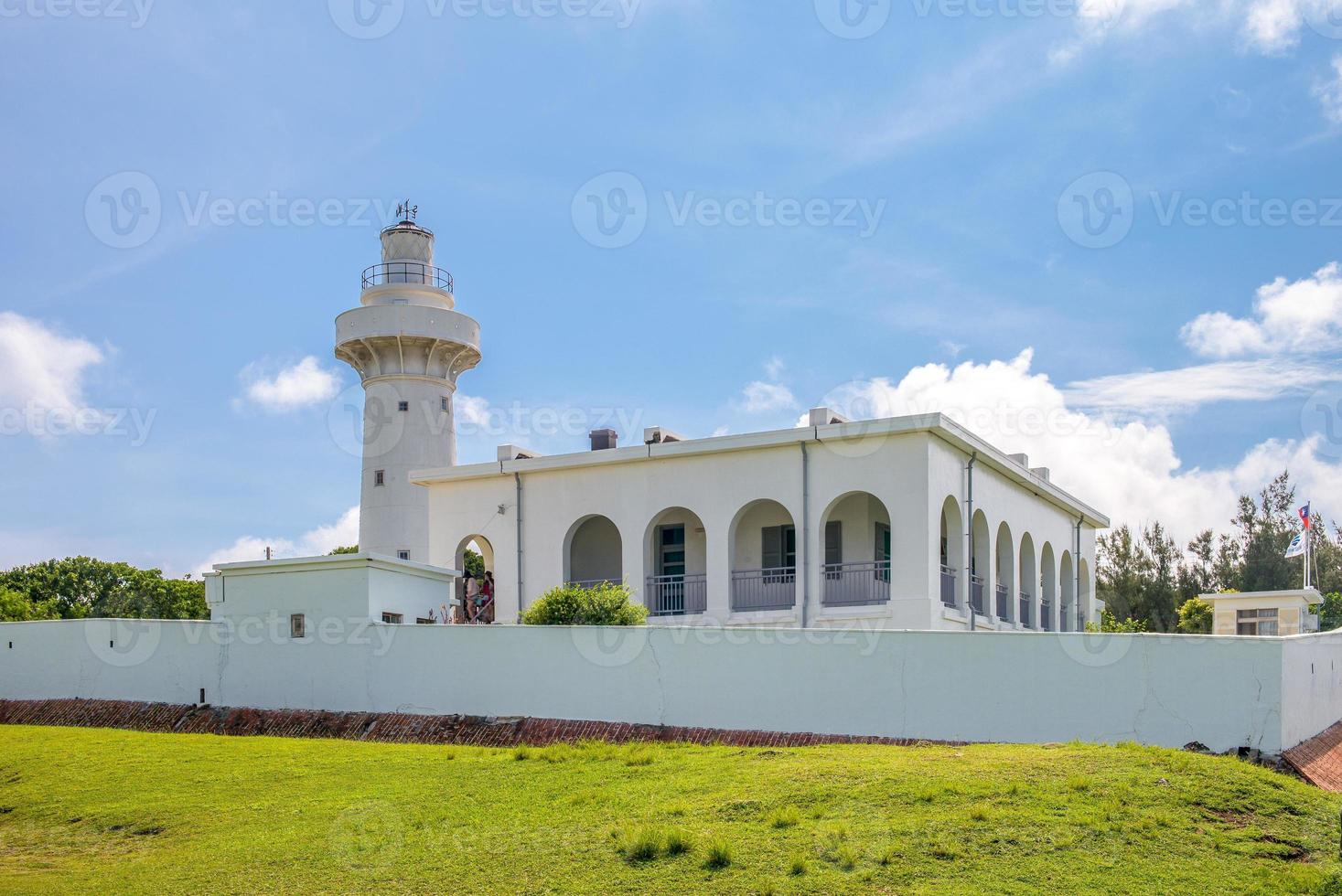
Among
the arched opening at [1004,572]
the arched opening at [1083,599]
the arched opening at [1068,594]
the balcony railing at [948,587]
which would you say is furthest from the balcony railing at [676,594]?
the arched opening at [1083,599]

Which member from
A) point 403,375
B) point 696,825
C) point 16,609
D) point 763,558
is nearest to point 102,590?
point 16,609

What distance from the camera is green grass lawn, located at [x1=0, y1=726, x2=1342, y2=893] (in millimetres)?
10352

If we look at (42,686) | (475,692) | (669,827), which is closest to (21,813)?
(475,692)

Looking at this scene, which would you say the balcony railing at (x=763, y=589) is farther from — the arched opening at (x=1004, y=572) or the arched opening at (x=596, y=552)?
the arched opening at (x=1004, y=572)

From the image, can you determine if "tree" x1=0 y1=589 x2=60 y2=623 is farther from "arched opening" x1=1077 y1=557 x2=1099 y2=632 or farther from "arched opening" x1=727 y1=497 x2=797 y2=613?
"arched opening" x1=1077 y1=557 x2=1099 y2=632

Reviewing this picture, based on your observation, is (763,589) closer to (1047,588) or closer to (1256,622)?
(1047,588)

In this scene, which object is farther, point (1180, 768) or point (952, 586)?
point (952, 586)

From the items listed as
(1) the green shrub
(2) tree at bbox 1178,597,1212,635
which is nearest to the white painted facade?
(1) the green shrub

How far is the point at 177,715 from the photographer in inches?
836

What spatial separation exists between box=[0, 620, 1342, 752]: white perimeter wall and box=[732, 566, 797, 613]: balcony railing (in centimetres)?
685

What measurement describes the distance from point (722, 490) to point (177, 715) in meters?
10.3

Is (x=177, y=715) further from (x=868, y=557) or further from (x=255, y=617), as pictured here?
(x=868, y=557)

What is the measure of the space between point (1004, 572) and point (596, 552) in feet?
29.9

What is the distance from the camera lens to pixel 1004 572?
29000 millimetres
